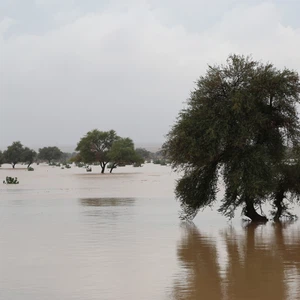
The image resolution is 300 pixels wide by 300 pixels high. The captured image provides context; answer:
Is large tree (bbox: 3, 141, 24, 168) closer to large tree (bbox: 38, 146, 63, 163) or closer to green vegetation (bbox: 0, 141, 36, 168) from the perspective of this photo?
green vegetation (bbox: 0, 141, 36, 168)

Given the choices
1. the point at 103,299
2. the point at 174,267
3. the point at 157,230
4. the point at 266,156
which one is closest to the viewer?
the point at 103,299

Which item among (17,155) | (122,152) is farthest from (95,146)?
(17,155)

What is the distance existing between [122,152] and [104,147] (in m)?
6.68

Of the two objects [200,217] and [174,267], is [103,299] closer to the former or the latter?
[174,267]

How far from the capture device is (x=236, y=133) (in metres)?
22.5

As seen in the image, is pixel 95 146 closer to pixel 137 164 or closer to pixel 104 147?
pixel 104 147

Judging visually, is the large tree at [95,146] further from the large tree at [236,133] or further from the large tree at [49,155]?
the large tree at [236,133]

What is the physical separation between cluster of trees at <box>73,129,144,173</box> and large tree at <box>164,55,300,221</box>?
7317 cm

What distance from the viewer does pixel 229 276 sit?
42.3 feet

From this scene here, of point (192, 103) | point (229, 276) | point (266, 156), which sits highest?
point (192, 103)

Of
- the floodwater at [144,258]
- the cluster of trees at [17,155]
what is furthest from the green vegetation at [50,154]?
the floodwater at [144,258]

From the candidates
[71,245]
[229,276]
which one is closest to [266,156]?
[71,245]

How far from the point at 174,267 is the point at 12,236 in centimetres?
715

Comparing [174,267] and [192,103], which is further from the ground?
[192,103]
